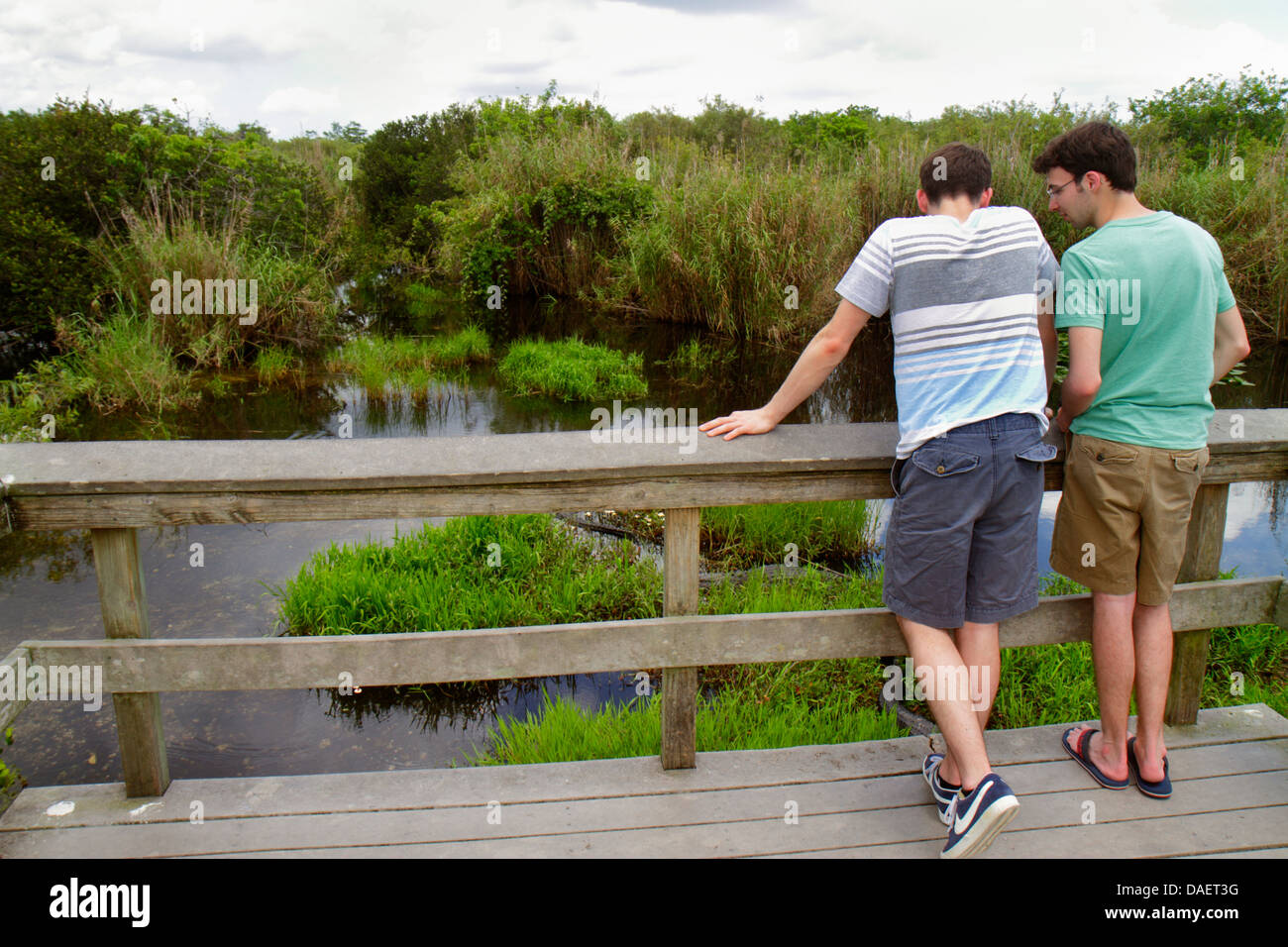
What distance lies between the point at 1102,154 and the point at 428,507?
175 centimetres

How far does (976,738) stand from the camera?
2.06m

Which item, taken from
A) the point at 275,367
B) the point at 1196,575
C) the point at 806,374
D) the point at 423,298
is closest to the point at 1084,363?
the point at 806,374

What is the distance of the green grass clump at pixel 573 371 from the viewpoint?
9.75m

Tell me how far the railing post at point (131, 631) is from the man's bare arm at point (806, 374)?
135 centimetres

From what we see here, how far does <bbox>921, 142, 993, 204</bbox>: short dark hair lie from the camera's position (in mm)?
2057

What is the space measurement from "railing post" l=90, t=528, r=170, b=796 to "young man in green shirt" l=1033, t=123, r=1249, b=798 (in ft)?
7.11

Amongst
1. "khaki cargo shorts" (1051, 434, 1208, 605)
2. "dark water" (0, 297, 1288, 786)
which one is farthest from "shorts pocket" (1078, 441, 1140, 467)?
"dark water" (0, 297, 1288, 786)

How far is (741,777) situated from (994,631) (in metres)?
0.73

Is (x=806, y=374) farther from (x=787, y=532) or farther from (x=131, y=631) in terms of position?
(x=787, y=532)

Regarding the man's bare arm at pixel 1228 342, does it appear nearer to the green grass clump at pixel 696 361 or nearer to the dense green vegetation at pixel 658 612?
the dense green vegetation at pixel 658 612

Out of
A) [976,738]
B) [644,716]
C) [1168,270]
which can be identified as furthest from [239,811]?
[1168,270]

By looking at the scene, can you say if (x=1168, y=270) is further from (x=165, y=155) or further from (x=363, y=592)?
(x=165, y=155)

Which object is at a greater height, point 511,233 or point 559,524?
point 511,233

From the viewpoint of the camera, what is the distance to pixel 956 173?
2061 mm
